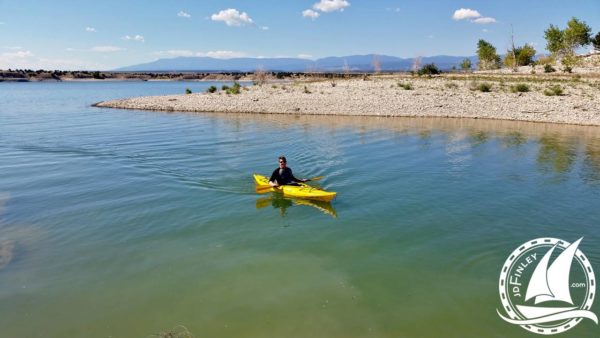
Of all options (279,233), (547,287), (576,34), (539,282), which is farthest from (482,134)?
(576,34)

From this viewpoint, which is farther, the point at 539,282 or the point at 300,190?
the point at 300,190

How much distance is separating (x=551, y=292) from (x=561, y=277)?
85cm

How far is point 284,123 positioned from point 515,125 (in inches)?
705

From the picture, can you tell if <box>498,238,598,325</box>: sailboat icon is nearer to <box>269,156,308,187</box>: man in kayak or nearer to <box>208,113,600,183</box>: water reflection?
<box>208,113,600,183</box>: water reflection

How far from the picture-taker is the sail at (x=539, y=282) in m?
9.82

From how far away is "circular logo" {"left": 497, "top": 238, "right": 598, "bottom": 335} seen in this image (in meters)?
8.94

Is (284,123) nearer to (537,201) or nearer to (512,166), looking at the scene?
(512,166)

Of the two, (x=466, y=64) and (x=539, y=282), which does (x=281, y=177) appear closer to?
(x=539, y=282)

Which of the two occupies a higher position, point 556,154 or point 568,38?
point 568,38

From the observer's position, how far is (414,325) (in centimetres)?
862

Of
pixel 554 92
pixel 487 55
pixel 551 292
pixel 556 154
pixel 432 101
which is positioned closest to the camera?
pixel 551 292

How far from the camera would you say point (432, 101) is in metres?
39.6

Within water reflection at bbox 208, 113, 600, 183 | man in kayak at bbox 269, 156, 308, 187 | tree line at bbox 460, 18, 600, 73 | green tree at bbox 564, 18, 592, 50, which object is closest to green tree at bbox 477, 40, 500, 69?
tree line at bbox 460, 18, 600, 73

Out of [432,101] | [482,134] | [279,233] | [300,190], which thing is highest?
[432,101]
